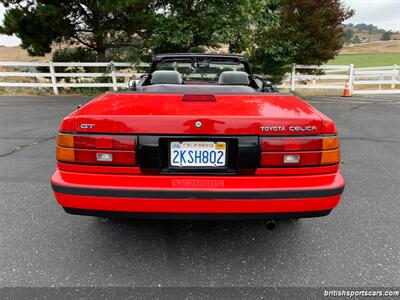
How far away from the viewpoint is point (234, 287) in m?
1.96

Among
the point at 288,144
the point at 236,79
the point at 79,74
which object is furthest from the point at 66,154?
the point at 79,74

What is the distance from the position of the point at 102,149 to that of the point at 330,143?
1.47 m

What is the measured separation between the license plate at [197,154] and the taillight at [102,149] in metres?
0.26

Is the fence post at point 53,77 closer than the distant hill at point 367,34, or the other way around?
the fence post at point 53,77

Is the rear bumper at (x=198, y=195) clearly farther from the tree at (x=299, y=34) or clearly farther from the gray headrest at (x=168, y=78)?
the tree at (x=299, y=34)

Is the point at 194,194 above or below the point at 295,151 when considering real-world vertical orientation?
below

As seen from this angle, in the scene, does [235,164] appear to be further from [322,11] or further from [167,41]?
[322,11]

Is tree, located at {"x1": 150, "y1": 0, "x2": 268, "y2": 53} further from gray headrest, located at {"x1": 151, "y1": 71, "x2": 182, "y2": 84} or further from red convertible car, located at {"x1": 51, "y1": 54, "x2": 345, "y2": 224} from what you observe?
red convertible car, located at {"x1": 51, "y1": 54, "x2": 345, "y2": 224}

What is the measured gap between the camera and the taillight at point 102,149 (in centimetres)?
193

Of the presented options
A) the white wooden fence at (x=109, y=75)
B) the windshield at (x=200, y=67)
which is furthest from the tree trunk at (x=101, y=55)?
the windshield at (x=200, y=67)

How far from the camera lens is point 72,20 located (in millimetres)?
10719

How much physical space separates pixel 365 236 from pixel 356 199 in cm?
72

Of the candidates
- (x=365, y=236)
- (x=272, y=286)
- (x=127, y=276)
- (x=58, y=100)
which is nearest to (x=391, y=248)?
(x=365, y=236)

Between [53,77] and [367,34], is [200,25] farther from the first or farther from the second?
[367,34]
